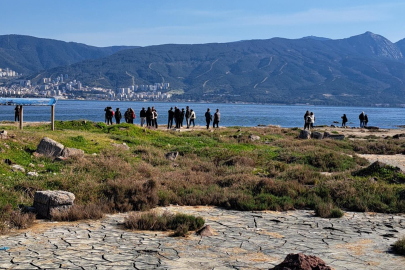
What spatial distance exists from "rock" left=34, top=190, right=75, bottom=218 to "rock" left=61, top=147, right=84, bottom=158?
20.0 ft

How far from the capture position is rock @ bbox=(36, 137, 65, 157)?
16.8 m

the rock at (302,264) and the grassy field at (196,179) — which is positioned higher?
the rock at (302,264)

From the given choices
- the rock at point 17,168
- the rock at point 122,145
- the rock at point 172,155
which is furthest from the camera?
the rock at point 122,145

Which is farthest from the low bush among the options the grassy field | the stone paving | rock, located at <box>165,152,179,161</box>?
rock, located at <box>165,152,179,161</box>

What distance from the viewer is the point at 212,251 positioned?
Answer: 318 inches

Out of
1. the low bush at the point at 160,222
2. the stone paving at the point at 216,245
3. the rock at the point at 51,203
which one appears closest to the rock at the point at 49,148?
the rock at the point at 51,203

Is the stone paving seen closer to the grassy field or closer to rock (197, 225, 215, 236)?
rock (197, 225, 215, 236)

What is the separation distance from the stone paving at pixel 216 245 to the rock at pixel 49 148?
6902 mm

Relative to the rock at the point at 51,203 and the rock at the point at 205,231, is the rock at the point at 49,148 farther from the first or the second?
the rock at the point at 205,231

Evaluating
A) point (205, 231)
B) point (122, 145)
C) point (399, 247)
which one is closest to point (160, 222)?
point (205, 231)

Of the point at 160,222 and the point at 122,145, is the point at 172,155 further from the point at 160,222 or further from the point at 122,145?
the point at 160,222

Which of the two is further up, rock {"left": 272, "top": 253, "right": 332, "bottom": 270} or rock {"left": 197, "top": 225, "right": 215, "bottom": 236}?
rock {"left": 272, "top": 253, "right": 332, "bottom": 270}

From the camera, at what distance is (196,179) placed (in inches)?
557

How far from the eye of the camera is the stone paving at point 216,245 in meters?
7.40
